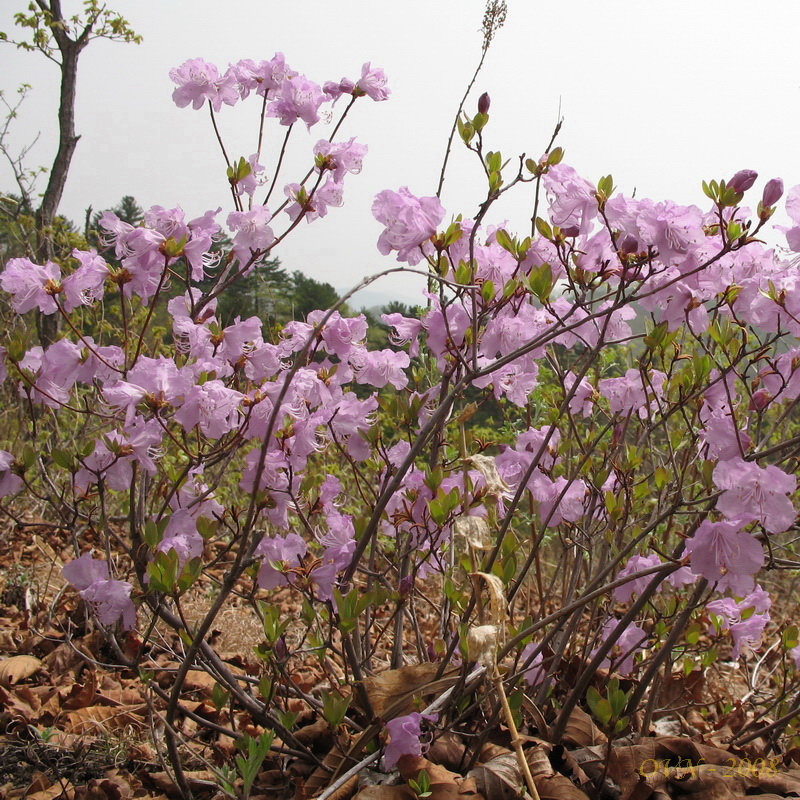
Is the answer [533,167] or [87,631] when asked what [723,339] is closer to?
[533,167]

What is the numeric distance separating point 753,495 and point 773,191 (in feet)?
2.17

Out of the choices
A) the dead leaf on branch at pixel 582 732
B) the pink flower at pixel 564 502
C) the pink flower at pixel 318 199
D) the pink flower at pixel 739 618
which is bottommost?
the dead leaf on branch at pixel 582 732

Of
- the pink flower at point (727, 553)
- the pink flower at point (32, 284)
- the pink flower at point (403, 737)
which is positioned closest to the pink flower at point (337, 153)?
the pink flower at point (32, 284)

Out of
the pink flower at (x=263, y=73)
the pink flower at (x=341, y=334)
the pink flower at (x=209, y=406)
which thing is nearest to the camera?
the pink flower at (x=209, y=406)

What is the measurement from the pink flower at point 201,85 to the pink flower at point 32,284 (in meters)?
0.81

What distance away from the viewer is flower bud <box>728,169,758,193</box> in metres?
1.47

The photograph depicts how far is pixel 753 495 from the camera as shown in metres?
1.30

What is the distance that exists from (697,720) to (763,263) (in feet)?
4.94

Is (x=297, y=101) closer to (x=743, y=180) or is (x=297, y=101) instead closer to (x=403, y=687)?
(x=743, y=180)

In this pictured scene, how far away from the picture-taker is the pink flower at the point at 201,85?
2.10m

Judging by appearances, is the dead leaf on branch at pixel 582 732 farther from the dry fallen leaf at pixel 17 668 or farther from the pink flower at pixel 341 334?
the dry fallen leaf at pixel 17 668

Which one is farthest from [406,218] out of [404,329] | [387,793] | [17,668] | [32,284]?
[17,668]

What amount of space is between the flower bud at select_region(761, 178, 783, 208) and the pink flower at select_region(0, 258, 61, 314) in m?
1.60

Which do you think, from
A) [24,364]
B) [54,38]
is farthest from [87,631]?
[54,38]
